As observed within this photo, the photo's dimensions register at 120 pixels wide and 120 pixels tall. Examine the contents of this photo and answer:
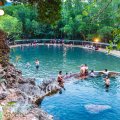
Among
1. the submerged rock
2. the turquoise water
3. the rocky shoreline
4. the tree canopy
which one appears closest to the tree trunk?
the rocky shoreline

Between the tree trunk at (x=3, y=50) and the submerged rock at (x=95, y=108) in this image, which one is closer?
the submerged rock at (x=95, y=108)

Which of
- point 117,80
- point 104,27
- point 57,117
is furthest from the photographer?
point 104,27

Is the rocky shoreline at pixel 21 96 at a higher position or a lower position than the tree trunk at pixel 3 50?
lower

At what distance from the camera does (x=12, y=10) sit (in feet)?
204

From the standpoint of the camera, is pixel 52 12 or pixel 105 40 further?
pixel 105 40

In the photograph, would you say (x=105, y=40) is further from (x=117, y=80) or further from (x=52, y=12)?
(x=52, y=12)

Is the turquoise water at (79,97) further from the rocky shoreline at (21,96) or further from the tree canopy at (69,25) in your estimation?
the tree canopy at (69,25)

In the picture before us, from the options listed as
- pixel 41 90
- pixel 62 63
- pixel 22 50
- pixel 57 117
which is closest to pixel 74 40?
→ pixel 22 50

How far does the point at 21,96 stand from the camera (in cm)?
1488

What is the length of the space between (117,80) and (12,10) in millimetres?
42525

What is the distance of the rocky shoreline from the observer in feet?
36.9

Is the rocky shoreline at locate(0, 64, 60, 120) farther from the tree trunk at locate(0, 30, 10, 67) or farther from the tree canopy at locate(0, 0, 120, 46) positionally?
the tree canopy at locate(0, 0, 120, 46)

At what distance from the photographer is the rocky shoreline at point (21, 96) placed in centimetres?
1125

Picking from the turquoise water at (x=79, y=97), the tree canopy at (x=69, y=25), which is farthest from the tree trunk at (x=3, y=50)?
the tree canopy at (x=69, y=25)
